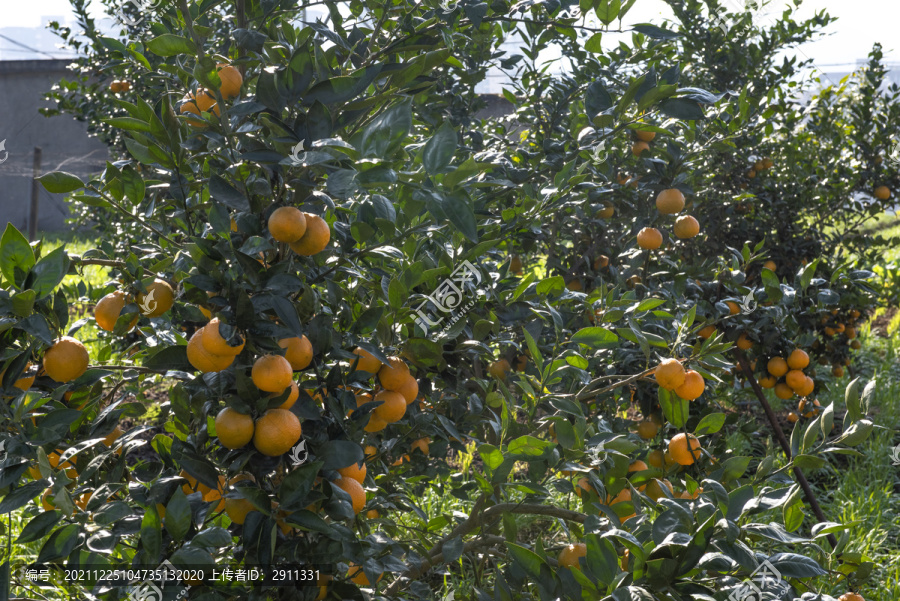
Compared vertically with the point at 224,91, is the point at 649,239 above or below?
below

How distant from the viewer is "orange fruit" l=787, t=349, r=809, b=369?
6.02 ft

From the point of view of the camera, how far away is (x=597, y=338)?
3.46 feet

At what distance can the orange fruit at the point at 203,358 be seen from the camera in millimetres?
742

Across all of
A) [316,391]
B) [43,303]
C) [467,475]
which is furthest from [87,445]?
[467,475]

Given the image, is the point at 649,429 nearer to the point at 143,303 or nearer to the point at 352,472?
the point at 352,472

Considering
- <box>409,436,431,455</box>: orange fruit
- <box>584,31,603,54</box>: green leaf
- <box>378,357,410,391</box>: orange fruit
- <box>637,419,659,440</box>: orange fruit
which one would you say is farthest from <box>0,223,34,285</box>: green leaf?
<box>637,419,659,440</box>: orange fruit

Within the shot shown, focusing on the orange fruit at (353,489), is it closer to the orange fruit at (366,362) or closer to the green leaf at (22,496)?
the orange fruit at (366,362)

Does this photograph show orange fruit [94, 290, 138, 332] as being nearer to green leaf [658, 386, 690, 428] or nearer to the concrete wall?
green leaf [658, 386, 690, 428]

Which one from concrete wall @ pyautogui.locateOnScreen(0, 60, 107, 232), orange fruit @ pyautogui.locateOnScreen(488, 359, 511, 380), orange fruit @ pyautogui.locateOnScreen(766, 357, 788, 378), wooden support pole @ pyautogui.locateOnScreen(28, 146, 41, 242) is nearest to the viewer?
orange fruit @ pyautogui.locateOnScreen(488, 359, 511, 380)

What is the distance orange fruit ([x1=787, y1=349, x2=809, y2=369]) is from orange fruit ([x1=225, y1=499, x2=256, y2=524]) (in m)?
1.59

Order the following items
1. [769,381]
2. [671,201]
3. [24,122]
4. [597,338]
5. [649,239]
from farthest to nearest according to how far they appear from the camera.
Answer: [24,122] < [769,381] < [649,239] < [671,201] < [597,338]

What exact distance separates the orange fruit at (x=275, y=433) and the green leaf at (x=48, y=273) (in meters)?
0.28

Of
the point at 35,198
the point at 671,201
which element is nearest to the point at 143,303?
the point at 671,201

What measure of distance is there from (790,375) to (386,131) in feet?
5.11
